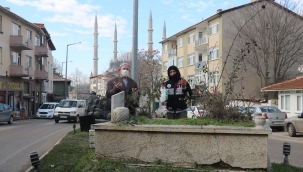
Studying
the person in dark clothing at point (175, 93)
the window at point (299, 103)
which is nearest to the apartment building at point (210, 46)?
the window at point (299, 103)

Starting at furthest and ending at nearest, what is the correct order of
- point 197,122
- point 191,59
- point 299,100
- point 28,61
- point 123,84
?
point 191,59, point 28,61, point 299,100, point 123,84, point 197,122

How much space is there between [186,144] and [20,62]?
120 ft

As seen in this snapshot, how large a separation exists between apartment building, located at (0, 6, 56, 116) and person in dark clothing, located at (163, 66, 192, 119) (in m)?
29.2

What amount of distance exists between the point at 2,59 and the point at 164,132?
31756 mm

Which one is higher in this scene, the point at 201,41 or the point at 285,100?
the point at 201,41

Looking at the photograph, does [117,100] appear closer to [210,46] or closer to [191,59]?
[210,46]

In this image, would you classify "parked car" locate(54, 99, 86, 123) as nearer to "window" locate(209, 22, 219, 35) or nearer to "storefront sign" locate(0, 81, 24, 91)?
"storefront sign" locate(0, 81, 24, 91)

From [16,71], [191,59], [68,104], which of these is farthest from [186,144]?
[191,59]

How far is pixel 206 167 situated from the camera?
597 centimetres

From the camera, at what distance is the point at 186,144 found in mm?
6039

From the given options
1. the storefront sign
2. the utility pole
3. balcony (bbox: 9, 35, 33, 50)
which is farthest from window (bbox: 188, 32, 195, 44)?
the utility pole

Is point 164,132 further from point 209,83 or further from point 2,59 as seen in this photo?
point 2,59

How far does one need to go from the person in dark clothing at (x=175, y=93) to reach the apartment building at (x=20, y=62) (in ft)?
95.9

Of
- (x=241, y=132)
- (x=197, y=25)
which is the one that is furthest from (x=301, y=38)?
(x=241, y=132)
